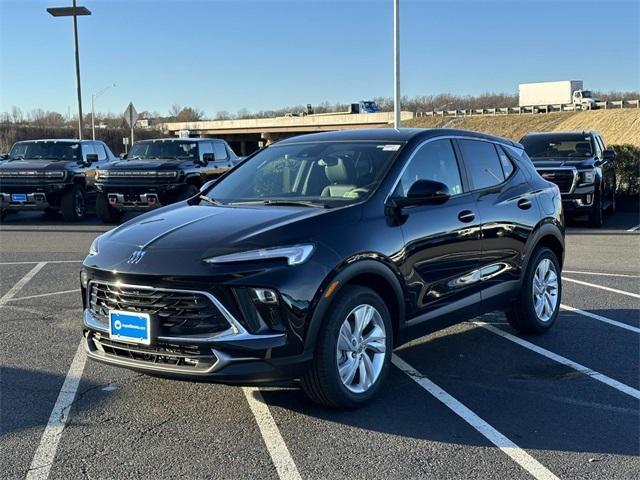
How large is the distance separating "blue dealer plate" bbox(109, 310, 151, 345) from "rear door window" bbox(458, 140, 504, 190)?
9.46 ft

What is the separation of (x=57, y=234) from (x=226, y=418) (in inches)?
423

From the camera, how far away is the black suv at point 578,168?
14.5 meters

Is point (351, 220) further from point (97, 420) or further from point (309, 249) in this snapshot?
point (97, 420)

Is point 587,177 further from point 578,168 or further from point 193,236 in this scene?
point 193,236

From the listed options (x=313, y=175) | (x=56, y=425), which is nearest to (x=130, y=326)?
(x=56, y=425)

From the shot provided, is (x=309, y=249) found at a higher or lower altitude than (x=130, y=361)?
higher

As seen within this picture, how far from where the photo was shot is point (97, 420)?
13.9 ft

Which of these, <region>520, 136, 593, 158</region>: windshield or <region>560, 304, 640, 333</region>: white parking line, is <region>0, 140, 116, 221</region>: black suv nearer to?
<region>520, 136, 593, 158</region>: windshield

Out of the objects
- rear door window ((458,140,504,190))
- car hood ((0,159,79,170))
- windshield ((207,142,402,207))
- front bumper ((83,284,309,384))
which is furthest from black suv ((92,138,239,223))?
front bumper ((83,284,309,384))

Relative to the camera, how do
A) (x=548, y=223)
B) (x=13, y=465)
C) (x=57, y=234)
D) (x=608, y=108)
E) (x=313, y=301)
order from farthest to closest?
1. (x=608, y=108)
2. (x=57, y=234)
3. (x=548, y=223)
4. (x=313, y=301)
5. (x=13, y=465)

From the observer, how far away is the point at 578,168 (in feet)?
47.9

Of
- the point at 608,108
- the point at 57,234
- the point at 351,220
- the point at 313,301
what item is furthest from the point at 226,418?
the point at 608,108

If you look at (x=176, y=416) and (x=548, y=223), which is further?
(x=548, y=223)

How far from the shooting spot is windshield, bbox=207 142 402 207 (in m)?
4.89
